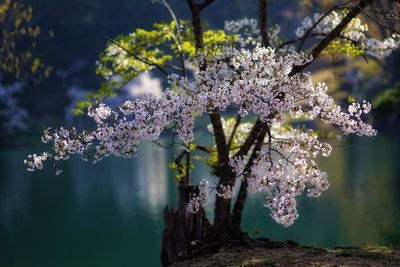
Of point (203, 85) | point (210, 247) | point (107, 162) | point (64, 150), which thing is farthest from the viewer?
point (107, 162)

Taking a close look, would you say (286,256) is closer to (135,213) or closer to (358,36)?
(358,36)

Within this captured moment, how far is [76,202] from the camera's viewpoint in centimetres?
3884

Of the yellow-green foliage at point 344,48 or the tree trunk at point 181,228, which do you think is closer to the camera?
the tree trunk at point 181,228

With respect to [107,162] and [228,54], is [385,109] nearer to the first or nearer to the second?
[107,162]

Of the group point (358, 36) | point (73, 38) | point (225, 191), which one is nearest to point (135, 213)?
point (358, 36)

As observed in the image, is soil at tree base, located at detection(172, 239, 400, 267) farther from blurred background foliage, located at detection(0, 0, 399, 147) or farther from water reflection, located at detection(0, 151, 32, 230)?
blurred background foliage, located at detection(0, 0, 399, 147)

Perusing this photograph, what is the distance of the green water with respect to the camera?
24.2 m

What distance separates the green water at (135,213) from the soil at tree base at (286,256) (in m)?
3.26

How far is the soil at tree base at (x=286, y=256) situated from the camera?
11.5 meters

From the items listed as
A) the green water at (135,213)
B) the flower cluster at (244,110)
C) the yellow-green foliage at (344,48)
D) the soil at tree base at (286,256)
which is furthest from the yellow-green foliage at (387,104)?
the flower cluster at (244,110)

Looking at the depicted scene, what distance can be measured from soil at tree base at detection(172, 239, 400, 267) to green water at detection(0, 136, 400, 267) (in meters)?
3.26

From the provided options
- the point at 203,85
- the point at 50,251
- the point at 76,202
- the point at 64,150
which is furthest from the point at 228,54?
the point at 76,202

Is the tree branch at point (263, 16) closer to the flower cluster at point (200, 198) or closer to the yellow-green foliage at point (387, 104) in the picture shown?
the flower cluster at point (200, 198)

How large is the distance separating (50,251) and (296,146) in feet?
58.8
